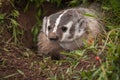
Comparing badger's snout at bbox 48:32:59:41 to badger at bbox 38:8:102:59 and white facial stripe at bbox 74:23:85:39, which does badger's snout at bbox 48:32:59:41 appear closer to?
badger at bbox 38:8:102:59

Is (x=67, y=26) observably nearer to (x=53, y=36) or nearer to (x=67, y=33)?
(x=67, y=33)

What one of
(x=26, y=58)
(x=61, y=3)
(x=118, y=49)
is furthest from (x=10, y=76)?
(x=61, y=3)

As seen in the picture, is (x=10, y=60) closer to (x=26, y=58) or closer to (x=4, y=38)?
(x=26, y=58)

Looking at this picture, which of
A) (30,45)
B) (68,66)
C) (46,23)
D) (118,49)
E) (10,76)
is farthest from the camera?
(30,45)

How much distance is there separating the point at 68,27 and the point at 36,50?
3.76 feet

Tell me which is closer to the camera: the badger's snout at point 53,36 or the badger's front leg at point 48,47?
the badger's snout at point 53,36

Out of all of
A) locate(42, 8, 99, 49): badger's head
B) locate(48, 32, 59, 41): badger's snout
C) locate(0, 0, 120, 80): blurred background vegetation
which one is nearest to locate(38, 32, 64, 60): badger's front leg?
locate(0, 0, 120, 80): blurred background vegetation

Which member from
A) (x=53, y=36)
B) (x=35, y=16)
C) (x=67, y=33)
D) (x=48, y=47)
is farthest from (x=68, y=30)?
(x=35, y=16)

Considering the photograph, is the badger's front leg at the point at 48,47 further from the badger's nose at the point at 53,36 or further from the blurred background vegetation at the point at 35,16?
the badger's nose at the point at 53,36

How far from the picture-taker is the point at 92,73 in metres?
3.39

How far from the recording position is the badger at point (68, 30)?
4.45 meters

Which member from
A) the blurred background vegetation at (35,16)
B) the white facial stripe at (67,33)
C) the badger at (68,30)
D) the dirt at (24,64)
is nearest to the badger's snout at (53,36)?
the badger at (68,30)

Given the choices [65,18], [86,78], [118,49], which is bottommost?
[86,78]

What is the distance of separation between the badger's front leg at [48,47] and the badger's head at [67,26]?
325mm
